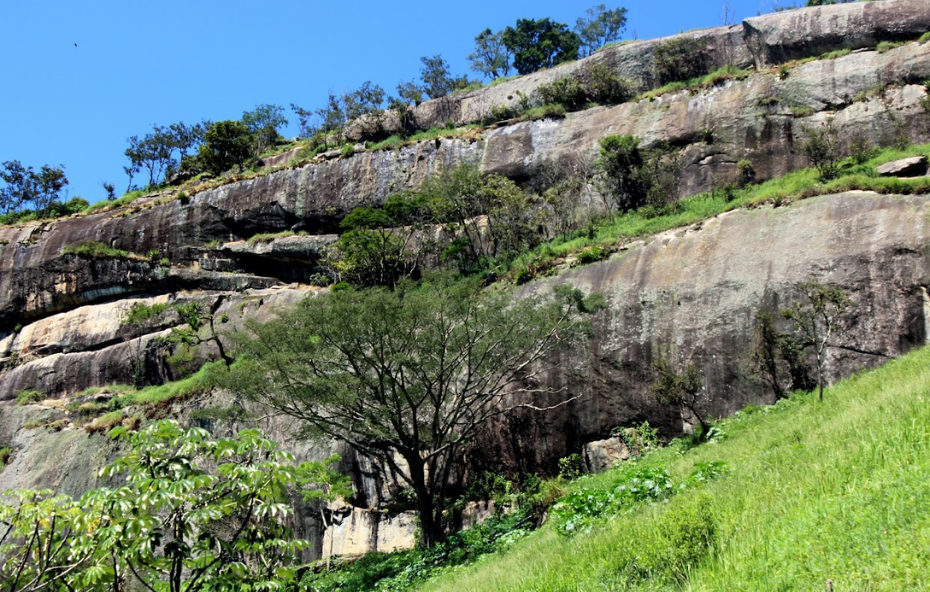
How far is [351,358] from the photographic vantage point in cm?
1714

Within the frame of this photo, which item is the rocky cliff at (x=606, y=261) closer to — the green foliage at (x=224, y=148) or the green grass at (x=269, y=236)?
the green grass at (x=269, y=236)

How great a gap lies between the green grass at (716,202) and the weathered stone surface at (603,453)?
7.16 m

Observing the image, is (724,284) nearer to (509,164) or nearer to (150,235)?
(509,164)

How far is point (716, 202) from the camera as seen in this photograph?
25.0m

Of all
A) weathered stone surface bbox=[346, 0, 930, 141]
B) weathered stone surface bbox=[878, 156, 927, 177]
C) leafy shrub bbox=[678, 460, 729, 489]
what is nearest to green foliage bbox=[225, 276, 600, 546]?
leafy shrub bbox=[678, 460, 729, 489]

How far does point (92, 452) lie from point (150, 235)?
1563cm

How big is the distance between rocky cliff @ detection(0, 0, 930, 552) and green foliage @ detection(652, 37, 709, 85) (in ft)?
1.99

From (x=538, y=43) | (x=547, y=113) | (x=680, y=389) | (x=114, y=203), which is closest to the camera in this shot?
(x=680, y=389)

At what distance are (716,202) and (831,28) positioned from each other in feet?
39.7

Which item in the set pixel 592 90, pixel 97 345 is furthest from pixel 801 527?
pixel 97 345

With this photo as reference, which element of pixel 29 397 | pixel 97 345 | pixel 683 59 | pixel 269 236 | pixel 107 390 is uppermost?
pixel 683 59

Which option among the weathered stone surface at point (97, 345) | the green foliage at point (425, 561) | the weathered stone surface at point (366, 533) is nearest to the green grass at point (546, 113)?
the weathered stone surface at point (97, 345)

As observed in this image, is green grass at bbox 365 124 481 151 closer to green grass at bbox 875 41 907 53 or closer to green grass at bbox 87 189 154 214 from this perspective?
green grass at bbox 87 189 154 214

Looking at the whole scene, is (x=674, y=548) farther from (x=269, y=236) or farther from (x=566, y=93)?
(x=269, y=236)
